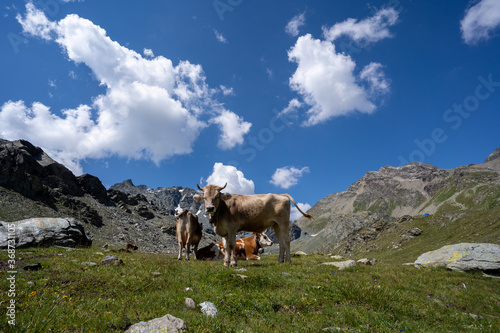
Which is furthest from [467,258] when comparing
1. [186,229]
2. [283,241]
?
[186,229]

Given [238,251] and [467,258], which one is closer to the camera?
[467,258]

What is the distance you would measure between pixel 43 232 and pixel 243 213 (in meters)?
16.5

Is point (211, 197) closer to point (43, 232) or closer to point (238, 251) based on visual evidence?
point (238, 251)

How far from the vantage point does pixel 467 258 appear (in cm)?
1730

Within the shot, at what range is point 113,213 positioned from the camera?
111625mm

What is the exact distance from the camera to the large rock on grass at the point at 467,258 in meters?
16.5

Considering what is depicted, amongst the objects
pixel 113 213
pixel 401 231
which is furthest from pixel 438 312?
pixel 401 231

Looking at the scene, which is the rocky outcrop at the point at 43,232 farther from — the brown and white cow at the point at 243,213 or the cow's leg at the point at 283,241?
the cow's leg at the point at 283,241

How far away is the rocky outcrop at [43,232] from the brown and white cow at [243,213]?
45.2 ft

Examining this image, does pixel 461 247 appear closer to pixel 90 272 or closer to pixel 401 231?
pixel 90 272

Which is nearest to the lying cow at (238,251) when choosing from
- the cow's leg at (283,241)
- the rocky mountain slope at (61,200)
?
the cow's leg at (283,241)

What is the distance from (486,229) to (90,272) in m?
138

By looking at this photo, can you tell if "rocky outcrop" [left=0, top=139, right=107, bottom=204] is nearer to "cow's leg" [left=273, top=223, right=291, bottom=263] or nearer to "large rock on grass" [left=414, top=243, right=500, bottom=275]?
"cow's leg" [left=273, top=223, right=291, bottom=263]

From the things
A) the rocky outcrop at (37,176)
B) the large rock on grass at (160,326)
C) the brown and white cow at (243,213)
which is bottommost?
the large rock on grass at (160,326)
